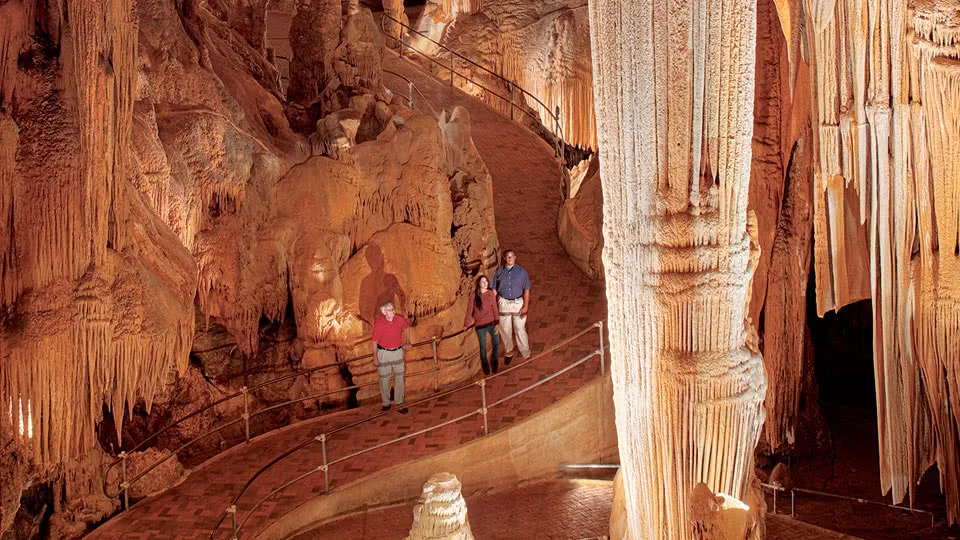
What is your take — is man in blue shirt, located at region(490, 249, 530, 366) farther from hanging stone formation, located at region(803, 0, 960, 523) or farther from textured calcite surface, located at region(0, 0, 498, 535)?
hanging stone formation, located at region(803, 0, 960, 523)

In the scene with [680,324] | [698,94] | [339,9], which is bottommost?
[680,324]

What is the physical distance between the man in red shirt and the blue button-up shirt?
1.13 m

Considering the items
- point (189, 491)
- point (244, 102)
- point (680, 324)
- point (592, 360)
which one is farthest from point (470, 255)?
point (680, 324)

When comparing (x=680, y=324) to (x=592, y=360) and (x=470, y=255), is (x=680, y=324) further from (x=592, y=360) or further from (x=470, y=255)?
(x=470, y=255)

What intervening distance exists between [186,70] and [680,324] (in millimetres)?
6869

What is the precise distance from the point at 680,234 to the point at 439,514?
2518mm

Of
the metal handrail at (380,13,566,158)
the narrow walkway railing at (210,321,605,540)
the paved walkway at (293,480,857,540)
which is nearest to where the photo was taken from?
the narrow walkway railing at (210,321,605,540)

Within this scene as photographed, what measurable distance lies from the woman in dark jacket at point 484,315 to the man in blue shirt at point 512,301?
0.11 meters

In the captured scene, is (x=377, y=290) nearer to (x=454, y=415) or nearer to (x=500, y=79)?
(x=454, y=415)

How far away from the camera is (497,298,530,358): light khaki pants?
1204cm

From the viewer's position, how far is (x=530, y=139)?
1614cm

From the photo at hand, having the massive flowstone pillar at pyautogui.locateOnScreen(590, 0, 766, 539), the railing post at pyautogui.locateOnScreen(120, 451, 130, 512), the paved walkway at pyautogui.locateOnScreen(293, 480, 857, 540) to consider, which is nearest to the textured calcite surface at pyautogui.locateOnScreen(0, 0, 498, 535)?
the railing post at pyautogui.locateOnScreen(120, 451, 130, 512)

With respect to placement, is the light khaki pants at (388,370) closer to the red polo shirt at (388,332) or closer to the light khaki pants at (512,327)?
the red polo shirt at (388,332)

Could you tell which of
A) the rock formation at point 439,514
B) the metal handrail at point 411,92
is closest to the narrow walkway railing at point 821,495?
the rock formation at point 439,514
